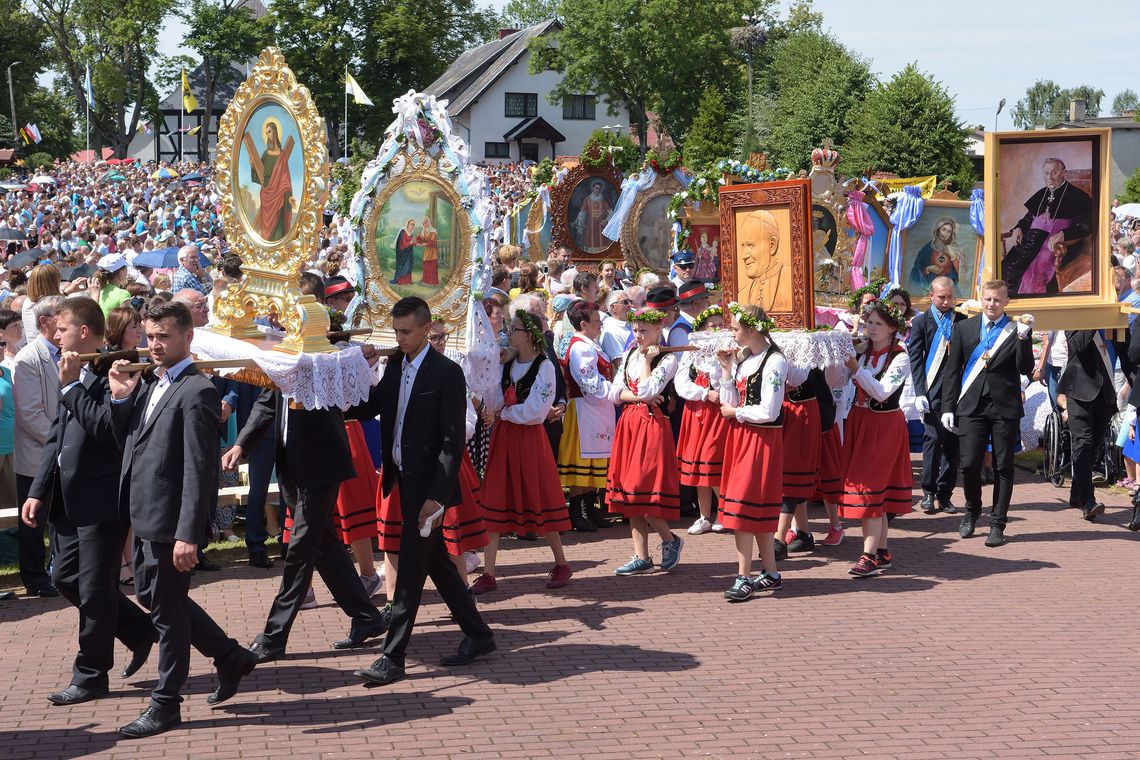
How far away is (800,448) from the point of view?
974 cm

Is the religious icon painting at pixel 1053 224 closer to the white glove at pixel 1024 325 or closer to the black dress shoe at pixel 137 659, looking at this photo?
the white glove at pixel 1024 325

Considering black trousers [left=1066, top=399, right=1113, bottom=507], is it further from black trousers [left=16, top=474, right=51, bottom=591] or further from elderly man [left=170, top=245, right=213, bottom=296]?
elderly man [left=170, top=245, right=213, bottom=296]

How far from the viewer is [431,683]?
6914mm

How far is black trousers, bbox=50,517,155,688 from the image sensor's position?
654 centimetres

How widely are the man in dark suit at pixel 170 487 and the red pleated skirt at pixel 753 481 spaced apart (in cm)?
358

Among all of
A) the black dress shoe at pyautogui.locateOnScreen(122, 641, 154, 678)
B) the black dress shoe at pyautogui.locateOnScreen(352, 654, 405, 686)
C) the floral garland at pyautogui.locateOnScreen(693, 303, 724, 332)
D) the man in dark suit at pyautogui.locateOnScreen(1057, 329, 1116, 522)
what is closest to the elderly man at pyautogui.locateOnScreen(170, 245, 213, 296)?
the floral garland at pyautogui.locateOnScreen(693, 303, 724, 332)

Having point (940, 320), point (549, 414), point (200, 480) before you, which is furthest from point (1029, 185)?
point (200, 480)

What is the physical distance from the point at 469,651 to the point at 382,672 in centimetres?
58

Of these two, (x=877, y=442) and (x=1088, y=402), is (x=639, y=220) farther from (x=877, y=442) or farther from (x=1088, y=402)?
(x=877, y=442)

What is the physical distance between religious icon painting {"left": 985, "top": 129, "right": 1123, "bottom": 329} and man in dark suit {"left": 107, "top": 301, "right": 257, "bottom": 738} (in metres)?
6.40

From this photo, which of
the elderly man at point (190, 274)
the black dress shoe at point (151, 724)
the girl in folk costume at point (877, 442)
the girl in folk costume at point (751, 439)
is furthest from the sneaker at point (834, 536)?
the elderly man at point (190, 274)

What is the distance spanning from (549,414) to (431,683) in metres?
2.35

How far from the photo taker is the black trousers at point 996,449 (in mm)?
10305

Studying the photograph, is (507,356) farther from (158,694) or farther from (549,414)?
(158,694)
